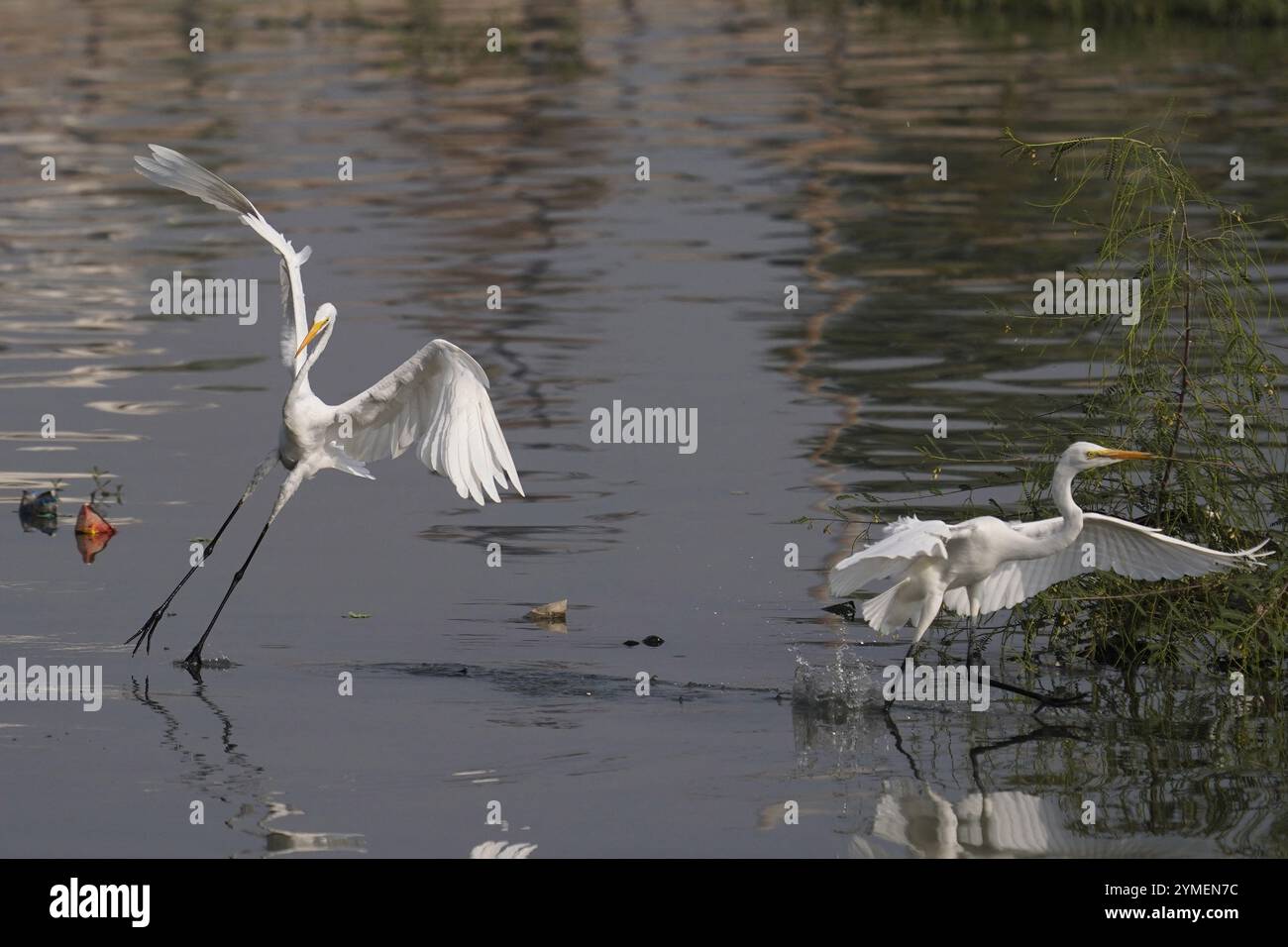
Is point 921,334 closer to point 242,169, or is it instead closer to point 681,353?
point 681,353

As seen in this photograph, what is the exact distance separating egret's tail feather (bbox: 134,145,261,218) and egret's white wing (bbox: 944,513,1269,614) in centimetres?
430

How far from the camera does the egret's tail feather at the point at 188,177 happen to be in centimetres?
1157

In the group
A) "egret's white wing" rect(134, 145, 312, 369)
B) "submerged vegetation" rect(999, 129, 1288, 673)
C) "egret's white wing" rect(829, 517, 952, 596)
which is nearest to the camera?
"egret's white wing" rect(829, 517, 952, 596)

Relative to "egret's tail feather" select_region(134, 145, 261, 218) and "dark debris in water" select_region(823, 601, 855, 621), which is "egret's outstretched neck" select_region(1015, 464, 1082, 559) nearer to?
"dark debris in water" select_region(823, 601, 855, 621)

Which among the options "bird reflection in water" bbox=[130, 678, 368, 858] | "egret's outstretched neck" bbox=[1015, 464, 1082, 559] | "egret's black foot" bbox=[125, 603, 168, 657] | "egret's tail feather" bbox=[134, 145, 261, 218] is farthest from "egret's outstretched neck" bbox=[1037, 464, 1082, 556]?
"egret's black foot" bbox=[125, 603, 168, 657]

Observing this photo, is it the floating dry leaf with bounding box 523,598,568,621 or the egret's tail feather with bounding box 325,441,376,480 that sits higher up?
the egret's tail feather with bounding box 325,441,376,480

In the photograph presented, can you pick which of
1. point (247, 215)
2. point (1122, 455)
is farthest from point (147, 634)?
point (1122, 455)

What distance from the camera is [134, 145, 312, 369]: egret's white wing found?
11492 mm

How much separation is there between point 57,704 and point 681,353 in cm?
905

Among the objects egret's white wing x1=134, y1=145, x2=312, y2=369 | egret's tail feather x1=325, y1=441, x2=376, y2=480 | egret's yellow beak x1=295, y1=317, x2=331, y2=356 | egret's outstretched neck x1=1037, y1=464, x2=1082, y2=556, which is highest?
egret's white wing x1=134, y1=145, x2=312, y2=369

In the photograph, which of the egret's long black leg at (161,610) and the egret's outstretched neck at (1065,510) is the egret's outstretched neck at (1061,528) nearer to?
the egret's outstretched neck at (1065,510)

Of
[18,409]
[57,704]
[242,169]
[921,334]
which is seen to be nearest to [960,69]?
[242,169]

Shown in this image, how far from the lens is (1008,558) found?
1041cm
